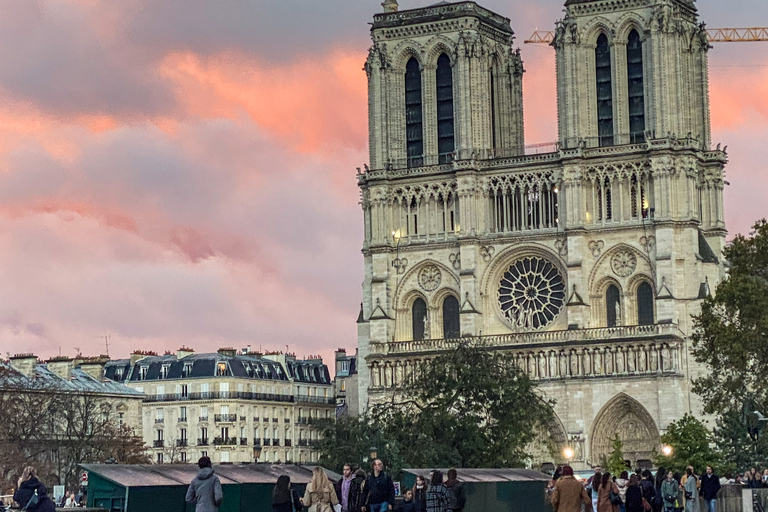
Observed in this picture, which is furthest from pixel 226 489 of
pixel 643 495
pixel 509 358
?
pixel 509 358

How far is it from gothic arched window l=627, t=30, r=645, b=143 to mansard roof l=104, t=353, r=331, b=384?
2923cm

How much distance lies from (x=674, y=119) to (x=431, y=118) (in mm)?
11908

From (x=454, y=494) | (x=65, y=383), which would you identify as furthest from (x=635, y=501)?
(x=65, y=383)

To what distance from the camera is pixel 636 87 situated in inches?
3351

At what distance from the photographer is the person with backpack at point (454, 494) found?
3381 cm

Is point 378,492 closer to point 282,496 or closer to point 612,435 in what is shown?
point 282,496

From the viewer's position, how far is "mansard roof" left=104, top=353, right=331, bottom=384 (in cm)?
10431

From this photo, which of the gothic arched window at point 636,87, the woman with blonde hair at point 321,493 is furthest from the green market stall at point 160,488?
the gothic arched window at point 636,87

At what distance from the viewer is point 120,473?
1377 inches

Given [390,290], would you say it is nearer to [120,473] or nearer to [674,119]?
[674,119]

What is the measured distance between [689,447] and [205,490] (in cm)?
4811

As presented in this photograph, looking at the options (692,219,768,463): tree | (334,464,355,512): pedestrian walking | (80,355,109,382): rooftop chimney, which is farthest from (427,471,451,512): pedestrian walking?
(80,355,109,382): rooftop chimney

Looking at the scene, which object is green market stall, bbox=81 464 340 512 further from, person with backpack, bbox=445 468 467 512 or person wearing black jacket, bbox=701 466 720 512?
person wearing black jacket, bbox=701 466 720 512

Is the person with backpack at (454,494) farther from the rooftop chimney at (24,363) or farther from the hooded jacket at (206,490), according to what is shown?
the rooftop chimney at (24,363)
